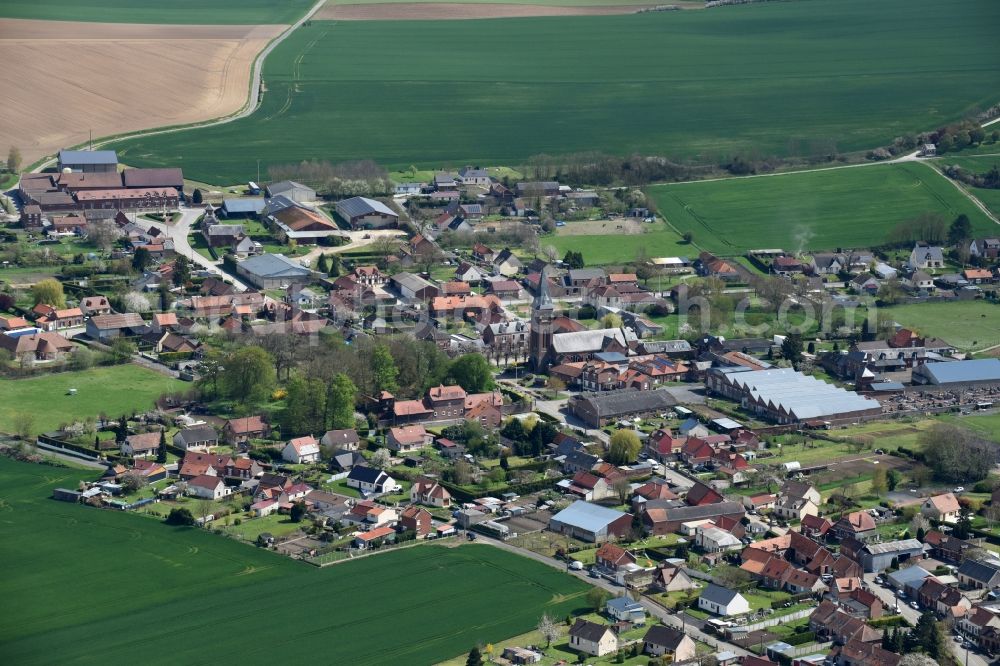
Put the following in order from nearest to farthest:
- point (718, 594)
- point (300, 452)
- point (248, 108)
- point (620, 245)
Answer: point (718, 594), point (300, 452), point (620, 245), point (248, 108)

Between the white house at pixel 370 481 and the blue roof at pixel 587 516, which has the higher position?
the blue roof at pixel 587 516

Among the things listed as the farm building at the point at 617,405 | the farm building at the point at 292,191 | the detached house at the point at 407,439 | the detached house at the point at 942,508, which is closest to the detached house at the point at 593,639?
the detached house at the point at 942,508

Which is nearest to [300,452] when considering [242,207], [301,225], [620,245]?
[301,225]

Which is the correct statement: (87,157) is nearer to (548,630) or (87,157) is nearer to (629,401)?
(629,401)

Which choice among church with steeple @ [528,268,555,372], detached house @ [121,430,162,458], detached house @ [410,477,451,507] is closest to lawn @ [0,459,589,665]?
detached house @ [410,477,451,507]

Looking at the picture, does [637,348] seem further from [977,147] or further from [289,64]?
[289,64]

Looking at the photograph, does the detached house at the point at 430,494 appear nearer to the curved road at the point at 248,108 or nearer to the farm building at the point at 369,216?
the farm building at the point at 369,216
